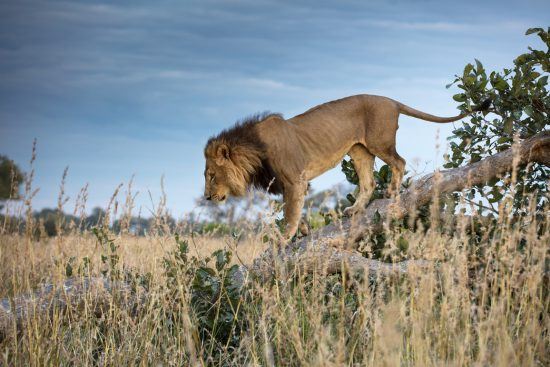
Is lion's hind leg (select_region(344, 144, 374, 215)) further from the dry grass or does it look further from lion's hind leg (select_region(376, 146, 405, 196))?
the dry grass

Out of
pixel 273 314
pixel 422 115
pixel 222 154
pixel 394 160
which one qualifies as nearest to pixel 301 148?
pixel 222 154

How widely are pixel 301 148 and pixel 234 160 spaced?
89cm

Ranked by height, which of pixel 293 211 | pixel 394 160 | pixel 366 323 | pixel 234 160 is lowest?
pixel 366 323

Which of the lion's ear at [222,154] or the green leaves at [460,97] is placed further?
the lion's ear at [222,154]

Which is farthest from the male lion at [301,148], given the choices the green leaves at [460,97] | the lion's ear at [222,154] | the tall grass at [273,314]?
the tall grass at [273,314]

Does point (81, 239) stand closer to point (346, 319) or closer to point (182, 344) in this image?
point (182, 344)

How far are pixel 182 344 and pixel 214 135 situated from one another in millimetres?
3427

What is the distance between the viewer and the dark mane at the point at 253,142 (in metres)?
7.27

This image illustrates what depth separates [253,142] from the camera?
729 cm

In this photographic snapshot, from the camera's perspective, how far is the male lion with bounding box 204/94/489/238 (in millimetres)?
7289

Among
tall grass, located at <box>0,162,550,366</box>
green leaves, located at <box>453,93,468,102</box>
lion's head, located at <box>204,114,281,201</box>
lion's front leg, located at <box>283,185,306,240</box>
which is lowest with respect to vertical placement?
tall grass, located at <box>0,162,550,366</box>

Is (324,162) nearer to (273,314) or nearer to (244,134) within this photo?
(244,134)

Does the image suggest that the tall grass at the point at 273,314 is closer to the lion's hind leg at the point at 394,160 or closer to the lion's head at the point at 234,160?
the lion's head at the point at 234,160

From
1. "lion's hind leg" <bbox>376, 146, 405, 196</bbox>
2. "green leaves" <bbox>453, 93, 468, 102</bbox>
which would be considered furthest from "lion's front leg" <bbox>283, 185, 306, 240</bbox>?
"green leaves" <bbox>453, 93, 468, 102</bbox>
